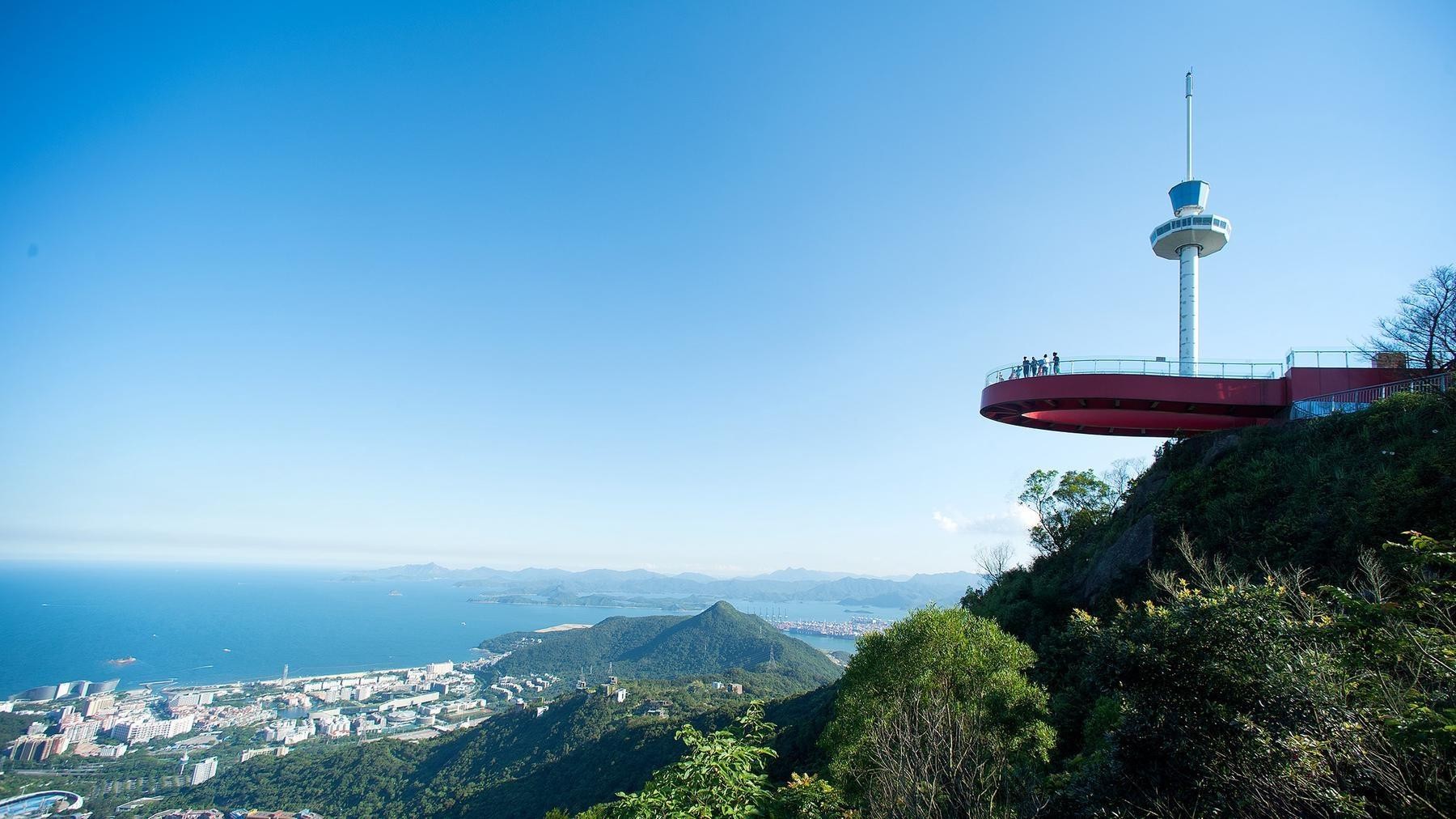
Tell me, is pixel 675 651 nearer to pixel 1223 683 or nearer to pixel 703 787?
pixel 703 787

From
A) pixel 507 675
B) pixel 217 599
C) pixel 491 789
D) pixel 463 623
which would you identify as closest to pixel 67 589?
pixel 217 599

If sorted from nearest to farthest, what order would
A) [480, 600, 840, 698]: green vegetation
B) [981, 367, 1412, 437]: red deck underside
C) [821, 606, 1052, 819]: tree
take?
[821, 606, 1052, 819]: tree → [981, 367, 1412, 437]: red deck underside → [480, 600, 840, 698]: green vegetation

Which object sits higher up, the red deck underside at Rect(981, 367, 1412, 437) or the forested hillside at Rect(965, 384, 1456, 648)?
the red deck underside at Rect(981, 367, 1412, 437)

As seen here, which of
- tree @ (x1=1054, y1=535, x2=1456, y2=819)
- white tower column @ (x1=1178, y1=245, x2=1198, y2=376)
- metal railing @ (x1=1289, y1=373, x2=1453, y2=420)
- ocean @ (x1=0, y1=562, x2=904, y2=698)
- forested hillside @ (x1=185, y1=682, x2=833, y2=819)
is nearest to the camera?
tree @ (x1=1054, y1=535, x2=1456, y2=819)

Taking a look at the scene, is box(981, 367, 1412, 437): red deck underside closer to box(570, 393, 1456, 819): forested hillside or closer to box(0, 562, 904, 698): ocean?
box(570, 393, 1456, 819): forested hillside

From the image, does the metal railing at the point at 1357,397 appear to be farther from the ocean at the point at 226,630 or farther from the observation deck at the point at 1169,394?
the ocean at the point at 226,630

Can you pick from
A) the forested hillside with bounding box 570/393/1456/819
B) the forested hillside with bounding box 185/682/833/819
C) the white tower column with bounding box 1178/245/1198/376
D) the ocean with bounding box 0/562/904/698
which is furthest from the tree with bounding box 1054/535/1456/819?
the ocean with bounding box 0/562/904/698
